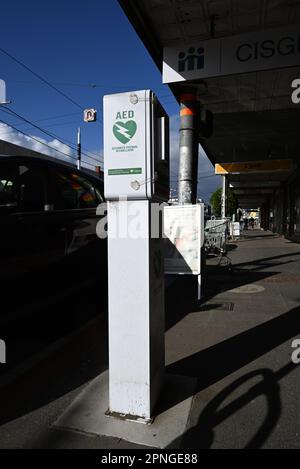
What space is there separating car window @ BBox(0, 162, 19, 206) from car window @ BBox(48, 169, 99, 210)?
0.54 metres

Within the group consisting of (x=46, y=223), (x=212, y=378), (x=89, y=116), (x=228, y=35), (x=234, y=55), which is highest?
(x=89, y=116)

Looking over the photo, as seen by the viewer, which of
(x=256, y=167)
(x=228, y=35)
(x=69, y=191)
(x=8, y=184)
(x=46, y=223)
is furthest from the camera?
(x=256, y=167)

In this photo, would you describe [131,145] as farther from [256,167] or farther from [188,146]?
[256,167]

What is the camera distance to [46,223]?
408 centimetres

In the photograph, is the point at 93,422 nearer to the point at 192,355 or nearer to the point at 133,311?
the point at 133,311

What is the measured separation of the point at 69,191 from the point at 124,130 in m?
2.42

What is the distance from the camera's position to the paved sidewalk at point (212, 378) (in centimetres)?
247

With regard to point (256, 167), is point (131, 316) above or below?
below

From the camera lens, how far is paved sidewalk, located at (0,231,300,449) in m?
2.47

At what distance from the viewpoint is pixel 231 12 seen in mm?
6512

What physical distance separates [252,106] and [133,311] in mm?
9695

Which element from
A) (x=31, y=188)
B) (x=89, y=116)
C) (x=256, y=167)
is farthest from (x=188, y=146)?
(x=89, y=116)

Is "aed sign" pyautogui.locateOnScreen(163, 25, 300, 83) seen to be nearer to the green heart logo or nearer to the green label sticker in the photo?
the green heart logo
